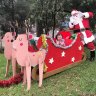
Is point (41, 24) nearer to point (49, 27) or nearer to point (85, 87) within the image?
point (49, 27)

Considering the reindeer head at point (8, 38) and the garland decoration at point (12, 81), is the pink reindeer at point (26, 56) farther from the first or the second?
the reindeer head at point (8, 38)

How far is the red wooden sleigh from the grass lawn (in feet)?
0.52

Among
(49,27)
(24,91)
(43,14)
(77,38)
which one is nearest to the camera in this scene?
(24,91)

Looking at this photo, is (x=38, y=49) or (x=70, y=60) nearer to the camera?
(x=38, y=49)

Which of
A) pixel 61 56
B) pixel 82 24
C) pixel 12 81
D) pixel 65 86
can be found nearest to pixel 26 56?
pixel 12 81

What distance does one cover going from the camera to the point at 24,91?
18.7 feet

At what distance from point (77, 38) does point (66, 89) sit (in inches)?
85.7

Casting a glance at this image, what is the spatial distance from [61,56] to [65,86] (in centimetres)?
111

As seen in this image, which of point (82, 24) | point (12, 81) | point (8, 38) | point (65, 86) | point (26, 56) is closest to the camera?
point (26, 56)

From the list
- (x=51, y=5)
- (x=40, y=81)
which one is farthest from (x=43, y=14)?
(x=40, y=81)

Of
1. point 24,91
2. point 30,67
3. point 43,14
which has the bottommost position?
point 24,91

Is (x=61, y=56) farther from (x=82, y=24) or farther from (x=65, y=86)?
(x=82, y=24)

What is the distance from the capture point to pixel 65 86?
5.96 m

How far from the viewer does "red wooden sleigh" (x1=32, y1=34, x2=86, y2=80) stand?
6.47m
